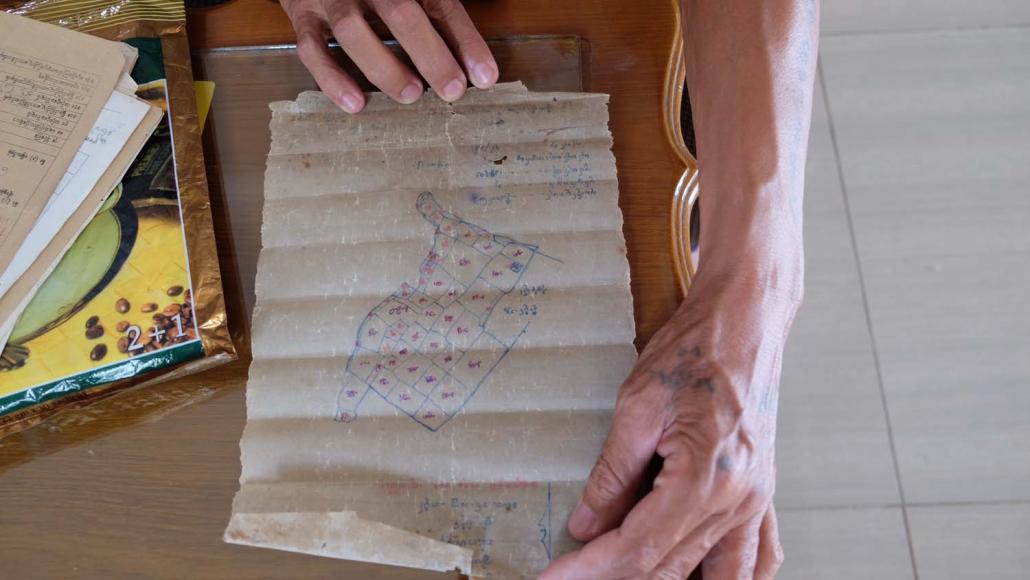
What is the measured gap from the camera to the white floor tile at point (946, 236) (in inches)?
43.4

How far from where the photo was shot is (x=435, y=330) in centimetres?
56

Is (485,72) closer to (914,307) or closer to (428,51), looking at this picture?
(428,51)

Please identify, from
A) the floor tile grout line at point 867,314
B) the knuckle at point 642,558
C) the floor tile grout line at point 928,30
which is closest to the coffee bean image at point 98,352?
the knuckle at point 642,558

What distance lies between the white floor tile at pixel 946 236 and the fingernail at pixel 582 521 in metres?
0.80

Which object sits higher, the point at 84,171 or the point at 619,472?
the point at 84,171

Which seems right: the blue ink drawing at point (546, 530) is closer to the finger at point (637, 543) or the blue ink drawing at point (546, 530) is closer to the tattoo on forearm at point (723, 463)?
the finger at point (637, 543)

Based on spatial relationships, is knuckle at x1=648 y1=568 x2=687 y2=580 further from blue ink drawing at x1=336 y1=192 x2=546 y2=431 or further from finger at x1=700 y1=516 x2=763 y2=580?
blue ink drawing at x1=336 y1=192 x2=546 y2=431

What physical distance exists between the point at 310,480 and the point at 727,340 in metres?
0.31

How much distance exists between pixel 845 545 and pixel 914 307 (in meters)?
0.40

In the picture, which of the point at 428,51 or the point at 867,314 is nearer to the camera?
the point at 428,51

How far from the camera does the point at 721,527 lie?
496mm

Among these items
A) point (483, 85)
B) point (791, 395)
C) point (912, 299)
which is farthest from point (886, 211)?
point (483, 85)

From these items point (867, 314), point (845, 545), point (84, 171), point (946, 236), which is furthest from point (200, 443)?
point (946, 236)

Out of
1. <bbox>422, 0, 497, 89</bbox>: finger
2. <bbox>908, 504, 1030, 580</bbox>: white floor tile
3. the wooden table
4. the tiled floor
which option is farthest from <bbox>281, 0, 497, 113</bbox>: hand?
<bbox>908, 504, 1030, 580</bbox>: white floor tile
